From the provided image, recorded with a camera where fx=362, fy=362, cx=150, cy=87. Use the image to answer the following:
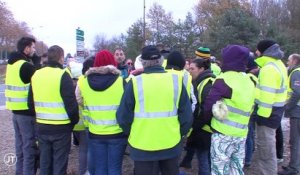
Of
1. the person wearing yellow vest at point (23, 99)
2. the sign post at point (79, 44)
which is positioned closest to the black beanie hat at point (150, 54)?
the person wearing yellow vest at point (23, 99)

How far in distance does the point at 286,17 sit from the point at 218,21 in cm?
1176

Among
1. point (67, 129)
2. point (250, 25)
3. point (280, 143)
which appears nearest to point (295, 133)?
point (280, 143)

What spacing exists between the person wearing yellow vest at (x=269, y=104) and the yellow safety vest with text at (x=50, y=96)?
2685 millimetres

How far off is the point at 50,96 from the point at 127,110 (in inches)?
48.6

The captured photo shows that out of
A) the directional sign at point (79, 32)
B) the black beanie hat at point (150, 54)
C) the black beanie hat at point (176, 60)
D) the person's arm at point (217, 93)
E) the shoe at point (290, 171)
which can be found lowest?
the shoe at point (290, 171)

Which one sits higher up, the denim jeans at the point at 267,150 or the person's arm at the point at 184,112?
the person's arm at the point at 184,112

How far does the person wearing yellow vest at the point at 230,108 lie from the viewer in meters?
4.18

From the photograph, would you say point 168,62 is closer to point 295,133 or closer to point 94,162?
point 94,162

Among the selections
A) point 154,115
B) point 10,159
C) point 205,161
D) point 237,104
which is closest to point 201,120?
point 205,161

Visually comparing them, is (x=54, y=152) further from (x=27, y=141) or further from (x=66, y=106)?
Result: (x=27, y=141)

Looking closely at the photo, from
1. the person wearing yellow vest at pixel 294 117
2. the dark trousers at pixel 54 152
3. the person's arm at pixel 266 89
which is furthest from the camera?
the person wearing yellow vest at pixel 294 117

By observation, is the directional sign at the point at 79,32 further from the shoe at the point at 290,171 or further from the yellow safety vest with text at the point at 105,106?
the shoe at the point at 290,171

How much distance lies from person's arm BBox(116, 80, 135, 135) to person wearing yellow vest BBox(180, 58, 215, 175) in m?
1.26

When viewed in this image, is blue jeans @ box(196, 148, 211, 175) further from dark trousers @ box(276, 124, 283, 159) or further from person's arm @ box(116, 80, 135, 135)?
dark trousers @ box(276, 124, 283, 159)
